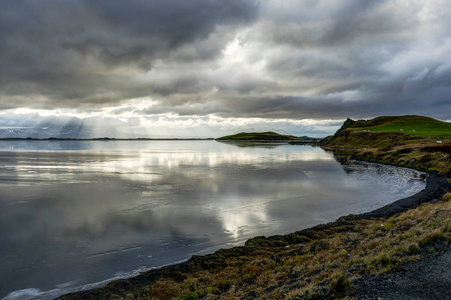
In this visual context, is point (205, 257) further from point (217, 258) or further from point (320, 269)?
point (320, 269)

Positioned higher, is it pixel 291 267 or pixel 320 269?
pixel 320 269

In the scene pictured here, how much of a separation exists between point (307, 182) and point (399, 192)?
12.1 m

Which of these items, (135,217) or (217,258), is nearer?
(217,258)

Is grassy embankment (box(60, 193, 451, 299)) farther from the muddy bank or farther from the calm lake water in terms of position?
the calm lake water

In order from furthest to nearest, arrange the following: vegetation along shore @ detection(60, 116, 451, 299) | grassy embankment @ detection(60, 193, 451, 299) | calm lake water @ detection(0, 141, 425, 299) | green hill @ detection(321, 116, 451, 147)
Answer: green hill @ detection(321, 116, 451, 147) → calm lake water @ detection(0, 141, 425, 299) → grassy embankment @ detection(60, 193, 451, 299) → vegetation along shore @ detection(60, 116, 451, 299)

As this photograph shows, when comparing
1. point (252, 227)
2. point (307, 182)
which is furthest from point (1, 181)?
point (307, 182)

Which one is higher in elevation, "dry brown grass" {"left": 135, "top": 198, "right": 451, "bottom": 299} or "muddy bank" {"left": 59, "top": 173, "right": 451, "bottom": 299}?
"dry brown grass" {"left": 135, "top": 198, "right": 451, "bottom": 299}

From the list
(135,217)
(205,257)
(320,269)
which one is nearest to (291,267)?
(320,269)

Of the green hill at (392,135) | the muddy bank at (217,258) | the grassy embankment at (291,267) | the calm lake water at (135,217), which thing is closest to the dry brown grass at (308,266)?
the grassy embankment at (291,267)


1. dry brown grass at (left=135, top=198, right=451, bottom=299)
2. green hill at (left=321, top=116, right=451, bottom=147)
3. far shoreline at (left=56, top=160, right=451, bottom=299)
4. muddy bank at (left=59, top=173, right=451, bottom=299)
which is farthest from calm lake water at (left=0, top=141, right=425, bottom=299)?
green hill at (left=321, top=116, right=451, bottom=147)

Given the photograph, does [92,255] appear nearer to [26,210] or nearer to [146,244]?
[146,244]

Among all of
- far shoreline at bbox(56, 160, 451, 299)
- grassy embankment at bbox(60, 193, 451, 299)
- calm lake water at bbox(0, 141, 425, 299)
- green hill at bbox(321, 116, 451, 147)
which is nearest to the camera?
grassy embankment at bbox(60, 193, 451, 299)

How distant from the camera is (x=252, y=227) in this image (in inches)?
823

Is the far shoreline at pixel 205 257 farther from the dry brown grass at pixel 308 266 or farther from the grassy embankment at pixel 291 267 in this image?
the dry brown grass at pixel 308 266
